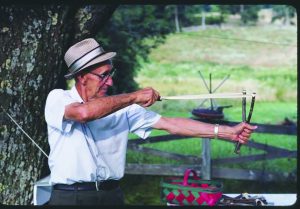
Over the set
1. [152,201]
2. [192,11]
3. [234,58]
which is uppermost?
[192,11]

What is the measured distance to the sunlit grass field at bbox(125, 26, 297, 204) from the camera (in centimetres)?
1041

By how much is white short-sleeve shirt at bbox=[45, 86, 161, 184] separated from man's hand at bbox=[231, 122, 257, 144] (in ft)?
2.26

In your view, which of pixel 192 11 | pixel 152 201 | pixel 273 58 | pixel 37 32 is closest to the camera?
pixel 37 32

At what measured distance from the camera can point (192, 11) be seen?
27.5m

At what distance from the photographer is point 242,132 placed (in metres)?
3.71

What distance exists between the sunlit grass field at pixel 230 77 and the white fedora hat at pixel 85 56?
4633mm

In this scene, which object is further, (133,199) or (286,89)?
(286,89)

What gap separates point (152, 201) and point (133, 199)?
26 cm

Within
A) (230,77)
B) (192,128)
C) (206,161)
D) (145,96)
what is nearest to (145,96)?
(145,96)

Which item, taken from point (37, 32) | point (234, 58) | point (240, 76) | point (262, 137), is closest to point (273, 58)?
point (234, 58)

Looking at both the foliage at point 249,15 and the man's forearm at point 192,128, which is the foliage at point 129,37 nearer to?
the man's forearm at point 192,128

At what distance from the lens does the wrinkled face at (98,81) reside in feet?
11.6

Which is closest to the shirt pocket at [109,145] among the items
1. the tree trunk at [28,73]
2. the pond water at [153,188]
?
the tree trunk at [28,73]

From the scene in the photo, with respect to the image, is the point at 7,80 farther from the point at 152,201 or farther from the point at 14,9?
the point at 152,201
